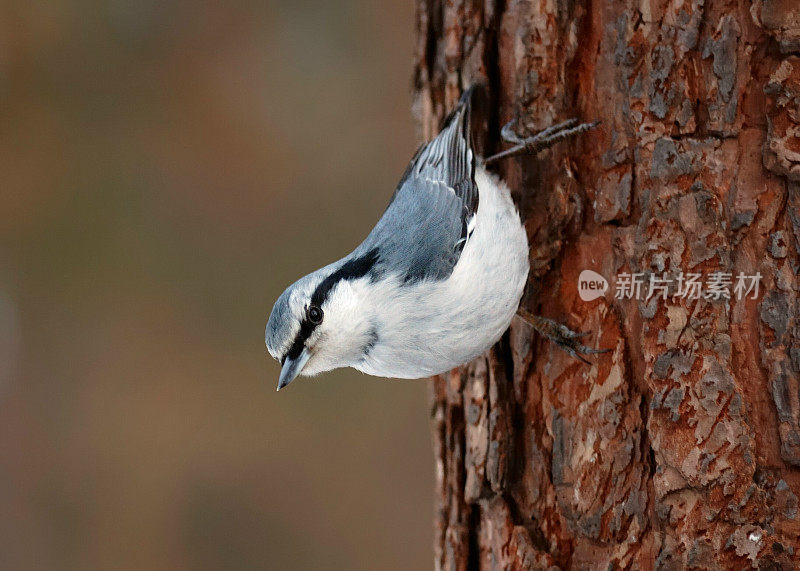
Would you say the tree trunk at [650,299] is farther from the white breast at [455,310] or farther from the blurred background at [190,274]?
the blurred background at [190,274]

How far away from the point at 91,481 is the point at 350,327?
1.90 m

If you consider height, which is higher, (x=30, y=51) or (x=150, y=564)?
(x=30, y=51)

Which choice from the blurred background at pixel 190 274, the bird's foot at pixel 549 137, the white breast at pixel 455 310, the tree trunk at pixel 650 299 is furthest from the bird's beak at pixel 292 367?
the blurred background at pixel 190 274

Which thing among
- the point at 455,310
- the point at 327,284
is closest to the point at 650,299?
Result: the point at 455,310

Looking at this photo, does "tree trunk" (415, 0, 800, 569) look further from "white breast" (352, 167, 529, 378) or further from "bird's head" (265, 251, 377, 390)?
"bird's head" (265, 251, 377, 390)

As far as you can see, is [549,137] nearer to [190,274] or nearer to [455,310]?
[455,310]

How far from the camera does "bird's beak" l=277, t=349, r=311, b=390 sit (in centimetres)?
137

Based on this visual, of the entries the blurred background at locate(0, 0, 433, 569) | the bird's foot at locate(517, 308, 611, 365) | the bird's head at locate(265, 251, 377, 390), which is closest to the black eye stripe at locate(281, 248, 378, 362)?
the bird's head at locate(265, 251, 377, 390)

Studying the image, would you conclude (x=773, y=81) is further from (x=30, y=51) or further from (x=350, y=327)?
(x=30, y=51)

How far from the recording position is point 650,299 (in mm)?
1369

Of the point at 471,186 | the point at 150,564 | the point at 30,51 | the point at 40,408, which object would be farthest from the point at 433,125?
the point at 150,564

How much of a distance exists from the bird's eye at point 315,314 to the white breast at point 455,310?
0.12 m

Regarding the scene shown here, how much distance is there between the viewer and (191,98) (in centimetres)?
267

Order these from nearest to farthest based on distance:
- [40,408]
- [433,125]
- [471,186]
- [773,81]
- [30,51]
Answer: [773,81] → [471,186] → [433,125] → [30,51] → [40,408]
